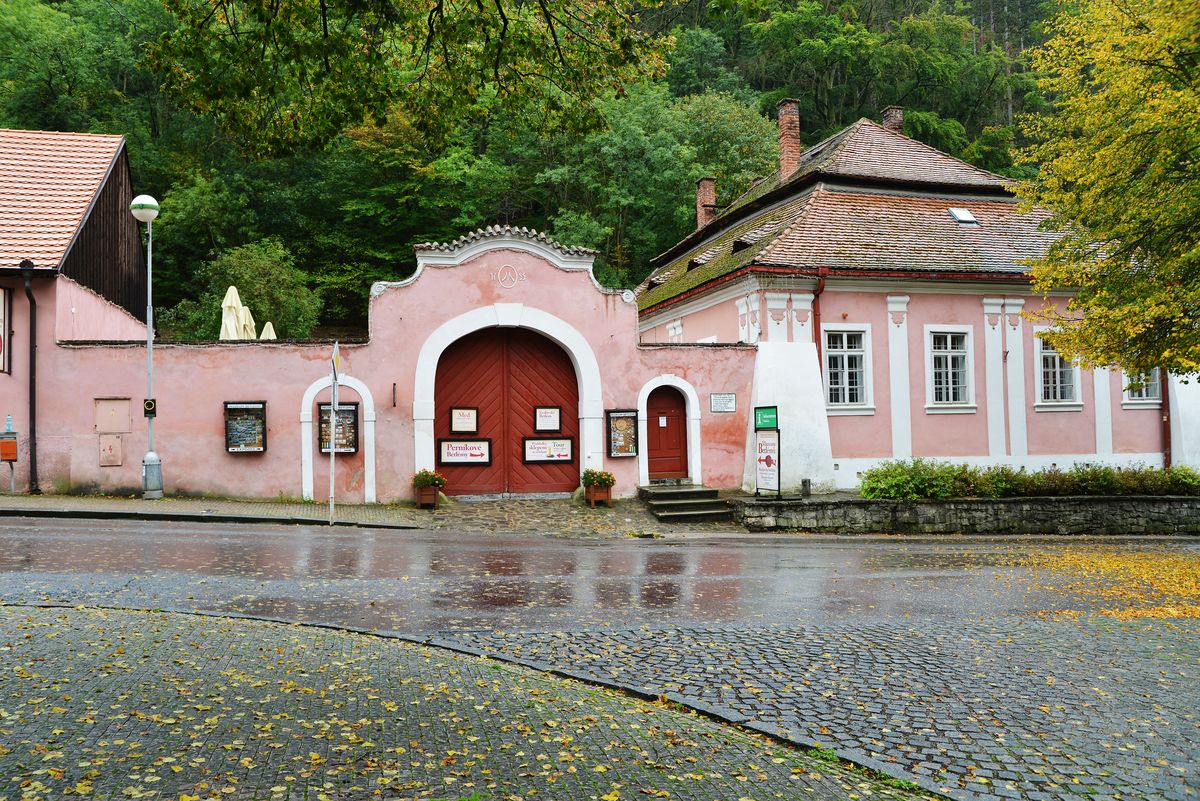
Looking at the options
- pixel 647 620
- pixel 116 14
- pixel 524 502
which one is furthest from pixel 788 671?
pixel 116 14

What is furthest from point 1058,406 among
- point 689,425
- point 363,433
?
point 363,433

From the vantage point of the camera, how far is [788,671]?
648 cm

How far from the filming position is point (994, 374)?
864 inches

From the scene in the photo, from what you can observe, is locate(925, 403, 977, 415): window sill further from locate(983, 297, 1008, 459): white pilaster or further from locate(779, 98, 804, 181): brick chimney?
locate(779, 98, 804, 181): brick chimney

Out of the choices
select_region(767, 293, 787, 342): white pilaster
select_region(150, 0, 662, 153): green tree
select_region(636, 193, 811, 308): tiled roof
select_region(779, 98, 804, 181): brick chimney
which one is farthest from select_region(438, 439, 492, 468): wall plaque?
select_region(779, 98, 804, 181): brick chimney

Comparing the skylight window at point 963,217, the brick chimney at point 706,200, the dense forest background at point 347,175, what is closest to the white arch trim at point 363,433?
the dense forest background at point 347,175

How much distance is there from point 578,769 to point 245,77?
5801 millimetres

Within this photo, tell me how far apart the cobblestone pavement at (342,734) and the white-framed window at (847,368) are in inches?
623

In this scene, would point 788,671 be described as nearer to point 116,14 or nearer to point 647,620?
point 647,620

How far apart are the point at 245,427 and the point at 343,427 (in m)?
1.85

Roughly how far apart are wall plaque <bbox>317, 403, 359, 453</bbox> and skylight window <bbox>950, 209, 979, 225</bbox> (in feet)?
53.2

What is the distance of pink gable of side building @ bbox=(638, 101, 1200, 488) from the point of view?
20594 millimetres

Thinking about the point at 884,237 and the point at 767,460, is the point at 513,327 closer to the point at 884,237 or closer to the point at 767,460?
the point at 767,460

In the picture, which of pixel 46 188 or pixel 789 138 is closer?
pixel 46 188
